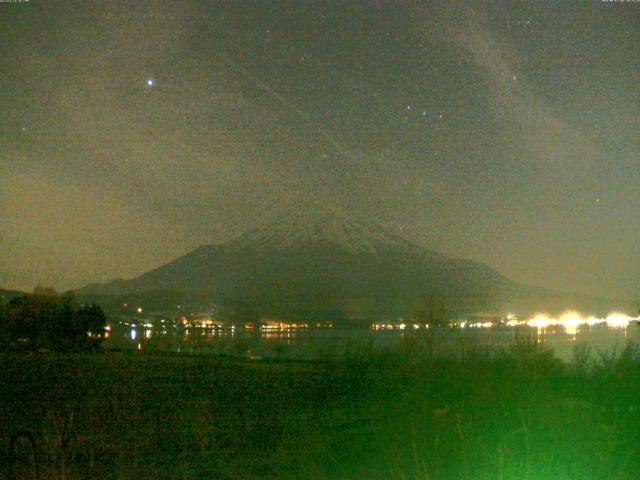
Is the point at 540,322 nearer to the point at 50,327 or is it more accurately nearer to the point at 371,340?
the point at 371,340

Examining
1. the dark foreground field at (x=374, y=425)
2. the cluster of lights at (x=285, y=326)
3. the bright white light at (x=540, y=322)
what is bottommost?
the cluster of lights at (x=285, y=326)

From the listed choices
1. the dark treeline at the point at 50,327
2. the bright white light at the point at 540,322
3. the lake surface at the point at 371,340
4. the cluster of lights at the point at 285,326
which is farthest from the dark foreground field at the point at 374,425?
the cluster of lights at the point at 285,326

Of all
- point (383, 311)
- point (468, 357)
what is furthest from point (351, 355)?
point (383, 311)

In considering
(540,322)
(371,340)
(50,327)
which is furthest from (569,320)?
(371,340)

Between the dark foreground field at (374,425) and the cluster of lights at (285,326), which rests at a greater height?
the dark foreground field at (374,425)

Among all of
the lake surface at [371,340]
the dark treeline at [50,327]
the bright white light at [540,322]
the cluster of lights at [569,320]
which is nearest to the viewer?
the lake surface at [371,340]

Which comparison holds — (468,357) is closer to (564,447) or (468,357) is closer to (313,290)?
(564,447)

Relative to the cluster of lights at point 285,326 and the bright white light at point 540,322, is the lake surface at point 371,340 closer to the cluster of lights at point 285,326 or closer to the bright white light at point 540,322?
the cluster of lights at point 285,326
